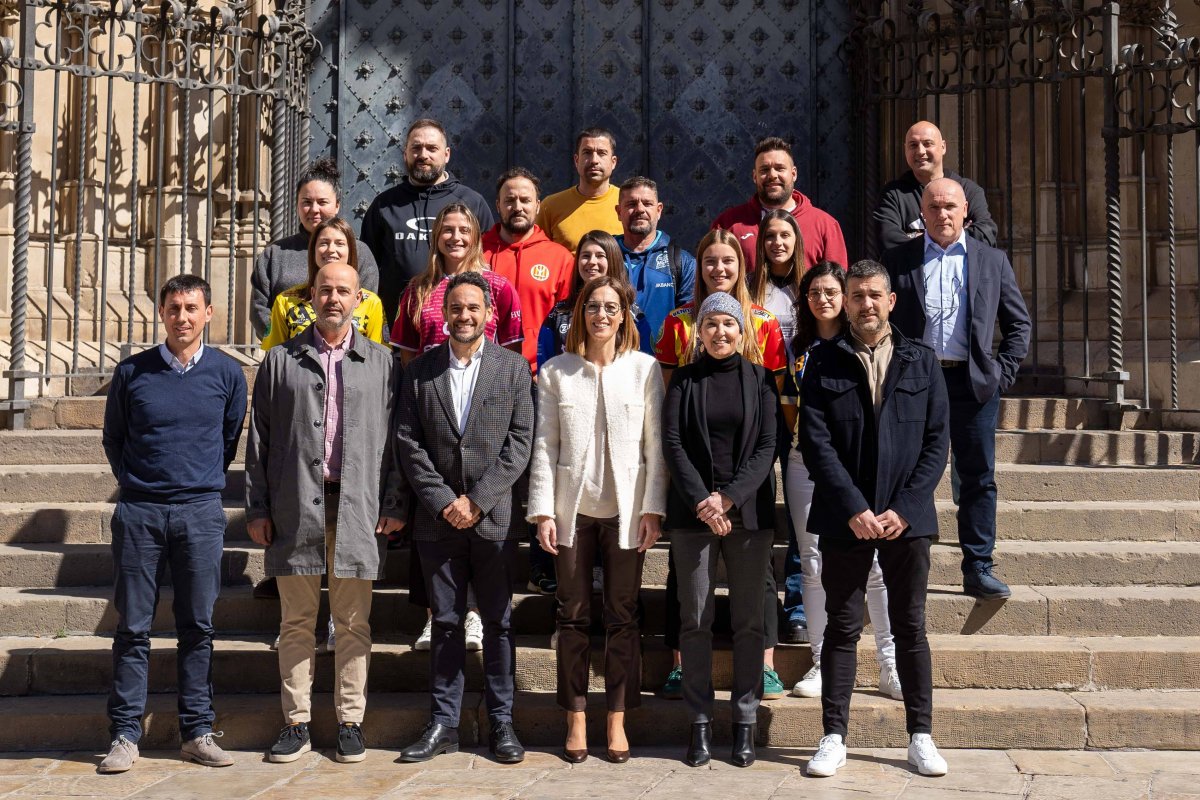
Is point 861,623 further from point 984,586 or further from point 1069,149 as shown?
point 1069,149

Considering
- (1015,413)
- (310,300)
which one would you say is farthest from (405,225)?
(1015,413)

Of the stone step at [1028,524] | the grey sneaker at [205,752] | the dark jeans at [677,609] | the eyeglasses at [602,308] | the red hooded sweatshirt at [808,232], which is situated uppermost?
the red hooded sweatshirt at [808,232]

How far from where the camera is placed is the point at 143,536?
17.1 feet

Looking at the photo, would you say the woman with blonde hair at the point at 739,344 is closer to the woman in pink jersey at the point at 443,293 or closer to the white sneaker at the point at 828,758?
the white sneaker at the point at 828,758

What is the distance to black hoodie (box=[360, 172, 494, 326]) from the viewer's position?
265 inches

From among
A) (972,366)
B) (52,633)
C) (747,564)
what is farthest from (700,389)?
(52,633)

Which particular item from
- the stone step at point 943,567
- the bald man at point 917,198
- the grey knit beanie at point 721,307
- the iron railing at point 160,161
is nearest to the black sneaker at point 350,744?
the stone step at point 943,567

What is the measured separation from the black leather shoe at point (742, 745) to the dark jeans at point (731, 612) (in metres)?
0.03

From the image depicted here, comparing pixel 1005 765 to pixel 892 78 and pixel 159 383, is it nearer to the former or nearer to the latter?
pixel 159 383

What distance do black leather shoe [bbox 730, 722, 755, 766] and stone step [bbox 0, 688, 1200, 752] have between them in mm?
239

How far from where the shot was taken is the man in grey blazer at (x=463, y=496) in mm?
5277

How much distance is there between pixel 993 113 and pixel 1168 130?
197 centimetres

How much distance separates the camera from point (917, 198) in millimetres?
6676

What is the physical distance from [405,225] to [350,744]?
104 inches
